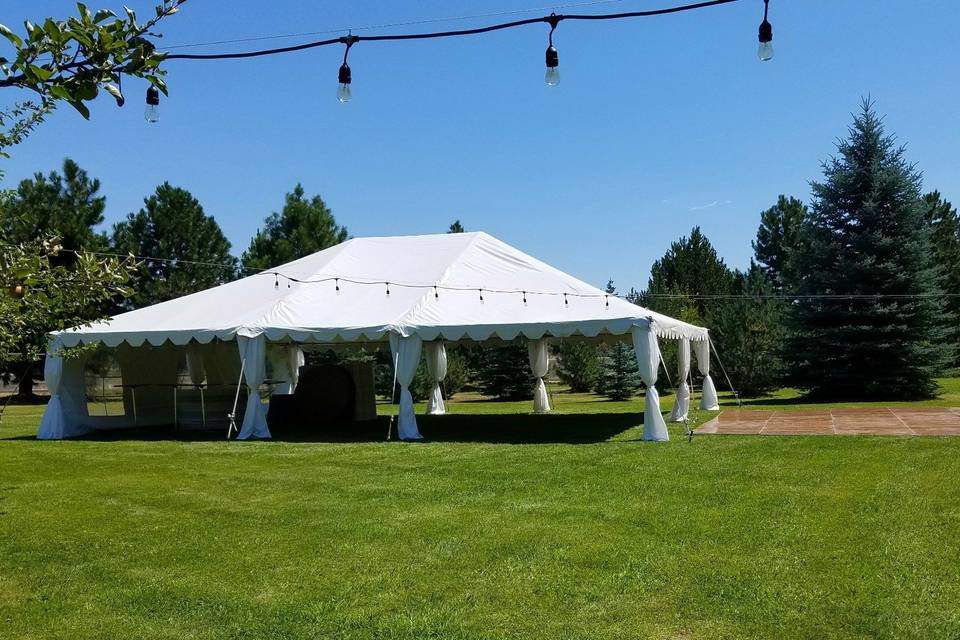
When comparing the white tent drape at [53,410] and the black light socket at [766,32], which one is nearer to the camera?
the black light socket at [766,32]

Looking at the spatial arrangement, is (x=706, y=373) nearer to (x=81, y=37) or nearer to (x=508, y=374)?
(x=508, y=374)

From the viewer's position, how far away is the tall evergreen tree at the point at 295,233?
29422mm

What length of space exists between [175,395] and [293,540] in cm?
1024

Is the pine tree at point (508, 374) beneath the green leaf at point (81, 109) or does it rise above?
beneath

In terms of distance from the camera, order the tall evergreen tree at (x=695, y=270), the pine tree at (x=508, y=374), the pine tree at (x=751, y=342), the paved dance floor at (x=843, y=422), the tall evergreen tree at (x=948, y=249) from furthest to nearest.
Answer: the tall evergreen tree at (x=695, y=270) → the tall evergreen tree at (x=948, y=249) → the pine tree at (x=508, y=374) → the pine tree at (x=751, y=342) → the paved dance floor at (x=843, y=422)

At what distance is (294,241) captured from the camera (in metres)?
29.7

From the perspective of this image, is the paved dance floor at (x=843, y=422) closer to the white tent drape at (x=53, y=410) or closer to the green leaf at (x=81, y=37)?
the white tent drape at (x=53, y=410)

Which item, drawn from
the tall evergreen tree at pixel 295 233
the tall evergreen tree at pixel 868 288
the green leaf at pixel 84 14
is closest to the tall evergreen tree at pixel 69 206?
the tall evergreen tree at pixel 295 233

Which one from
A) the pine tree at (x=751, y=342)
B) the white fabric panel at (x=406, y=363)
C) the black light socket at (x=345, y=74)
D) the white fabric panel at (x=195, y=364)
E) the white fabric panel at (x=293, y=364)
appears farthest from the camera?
the pine tree at (x=751, y=342)

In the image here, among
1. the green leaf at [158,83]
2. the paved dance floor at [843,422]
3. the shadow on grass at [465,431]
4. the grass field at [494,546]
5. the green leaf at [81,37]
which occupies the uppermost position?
the green leaf at [81,37]

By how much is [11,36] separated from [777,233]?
4540 centimetres

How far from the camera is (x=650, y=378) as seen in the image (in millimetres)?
11977

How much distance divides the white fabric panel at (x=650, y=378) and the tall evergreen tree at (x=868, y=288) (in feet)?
35.6

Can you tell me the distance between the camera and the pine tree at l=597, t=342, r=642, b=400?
25266 mm
